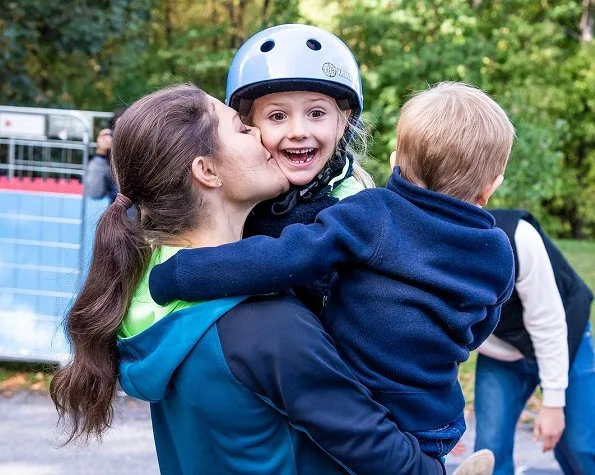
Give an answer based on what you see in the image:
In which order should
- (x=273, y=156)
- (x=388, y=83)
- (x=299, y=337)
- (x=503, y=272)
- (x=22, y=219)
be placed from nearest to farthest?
(x=299, y=337) → (x=503, y=272) → (x=273, y=156) → (x=22, y=219) → (x=388, y=83)

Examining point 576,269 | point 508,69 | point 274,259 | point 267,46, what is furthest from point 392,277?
point 508,69

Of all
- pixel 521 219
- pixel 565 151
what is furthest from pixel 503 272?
pixel 565 151

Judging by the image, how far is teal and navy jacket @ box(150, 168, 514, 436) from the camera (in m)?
1.79

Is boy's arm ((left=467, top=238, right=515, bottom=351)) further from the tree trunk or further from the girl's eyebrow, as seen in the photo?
the tree trunk

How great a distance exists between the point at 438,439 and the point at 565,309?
216cm

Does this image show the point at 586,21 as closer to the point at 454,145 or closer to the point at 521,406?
the point at 521,406

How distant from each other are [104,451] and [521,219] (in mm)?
3313

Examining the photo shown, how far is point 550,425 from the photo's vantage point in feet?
12.6

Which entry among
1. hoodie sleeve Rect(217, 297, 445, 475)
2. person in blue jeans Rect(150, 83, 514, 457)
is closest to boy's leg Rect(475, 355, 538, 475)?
person in blue jeans Rect(150, 83, 514, 457)

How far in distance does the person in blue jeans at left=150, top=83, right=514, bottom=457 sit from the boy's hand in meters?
1.93

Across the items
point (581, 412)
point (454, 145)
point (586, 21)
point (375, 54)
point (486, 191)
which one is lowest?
point (586, 21)

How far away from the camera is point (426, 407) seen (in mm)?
1933

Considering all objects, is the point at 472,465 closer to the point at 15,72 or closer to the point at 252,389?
the point at 252,389

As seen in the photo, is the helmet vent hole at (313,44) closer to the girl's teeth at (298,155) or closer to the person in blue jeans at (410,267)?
the girl's teeth at (298,155)
